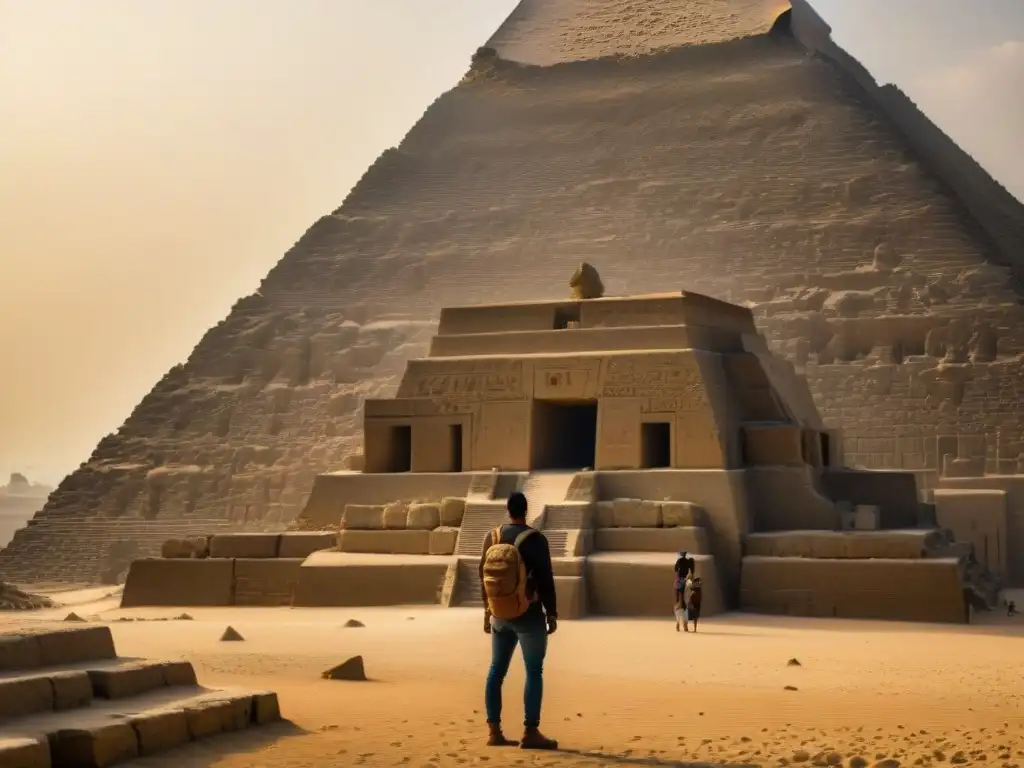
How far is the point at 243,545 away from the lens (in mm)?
19859

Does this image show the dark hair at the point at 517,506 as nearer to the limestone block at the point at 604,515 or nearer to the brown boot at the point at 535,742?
the brown boot at the point at 535,742

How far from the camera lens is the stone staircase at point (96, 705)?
25.7 feet

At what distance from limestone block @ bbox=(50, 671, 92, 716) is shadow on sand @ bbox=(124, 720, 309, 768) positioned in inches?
24.9

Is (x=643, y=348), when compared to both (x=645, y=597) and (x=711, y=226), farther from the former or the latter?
(x=711, y=226)

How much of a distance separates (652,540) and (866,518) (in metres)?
2.68

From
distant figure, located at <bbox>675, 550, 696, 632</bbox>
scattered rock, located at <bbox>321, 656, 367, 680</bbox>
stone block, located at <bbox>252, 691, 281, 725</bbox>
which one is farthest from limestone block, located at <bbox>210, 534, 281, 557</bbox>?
stone block, located at <bbox>252, 691, 281, 725</bbox>

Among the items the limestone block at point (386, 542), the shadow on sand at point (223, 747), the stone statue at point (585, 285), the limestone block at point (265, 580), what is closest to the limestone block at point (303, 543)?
the limestone block at point (265, 580)

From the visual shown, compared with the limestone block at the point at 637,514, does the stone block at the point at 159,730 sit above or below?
below

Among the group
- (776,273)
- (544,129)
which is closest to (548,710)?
(776,273)

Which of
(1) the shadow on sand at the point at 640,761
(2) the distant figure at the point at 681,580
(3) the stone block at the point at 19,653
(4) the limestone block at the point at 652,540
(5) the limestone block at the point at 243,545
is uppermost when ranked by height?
(4) the limestone block at the point at 652,540

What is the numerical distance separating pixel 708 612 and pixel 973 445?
21.1 m

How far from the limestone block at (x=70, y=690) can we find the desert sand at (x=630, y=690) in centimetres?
69

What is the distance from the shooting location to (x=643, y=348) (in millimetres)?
20188

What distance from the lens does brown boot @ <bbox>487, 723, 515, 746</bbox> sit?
8.71 meters
